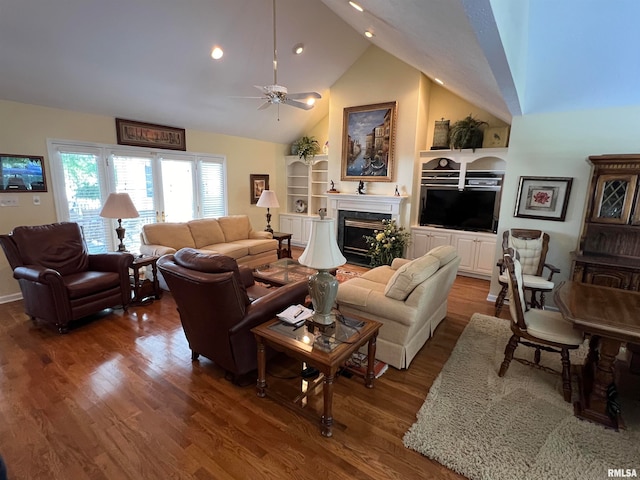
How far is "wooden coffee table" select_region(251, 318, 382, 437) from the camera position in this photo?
1.99 m

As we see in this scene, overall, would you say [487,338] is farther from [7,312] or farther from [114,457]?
[7,312]

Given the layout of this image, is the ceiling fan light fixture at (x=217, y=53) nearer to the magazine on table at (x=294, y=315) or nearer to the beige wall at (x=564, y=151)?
the magazine on table at (x=294, y=315)

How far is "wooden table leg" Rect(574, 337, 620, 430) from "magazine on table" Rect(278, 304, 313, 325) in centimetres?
206

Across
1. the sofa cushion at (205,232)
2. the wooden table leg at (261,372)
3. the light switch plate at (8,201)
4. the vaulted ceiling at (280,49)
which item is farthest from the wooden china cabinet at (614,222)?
the light switch plate at (8,201)

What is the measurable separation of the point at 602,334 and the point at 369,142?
187 inches

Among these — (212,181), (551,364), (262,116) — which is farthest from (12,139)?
(551,364)

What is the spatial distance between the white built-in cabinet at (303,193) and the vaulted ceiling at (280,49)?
2115 millimetres

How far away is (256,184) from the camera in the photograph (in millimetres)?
7137

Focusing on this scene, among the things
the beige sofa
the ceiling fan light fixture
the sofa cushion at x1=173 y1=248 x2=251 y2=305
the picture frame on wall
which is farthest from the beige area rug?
the picture frame on wall

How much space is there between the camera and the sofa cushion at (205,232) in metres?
5.23

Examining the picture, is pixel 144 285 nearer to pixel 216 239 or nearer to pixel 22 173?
pixel 216 239

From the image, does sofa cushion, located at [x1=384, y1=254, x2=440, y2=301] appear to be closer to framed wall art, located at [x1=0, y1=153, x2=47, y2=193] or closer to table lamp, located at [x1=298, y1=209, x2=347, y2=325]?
table lamp, located at [x1=298, y1=209, x2=347, y2=325]

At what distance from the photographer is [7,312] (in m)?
3.76

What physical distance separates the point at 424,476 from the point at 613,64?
3971 millimetres
